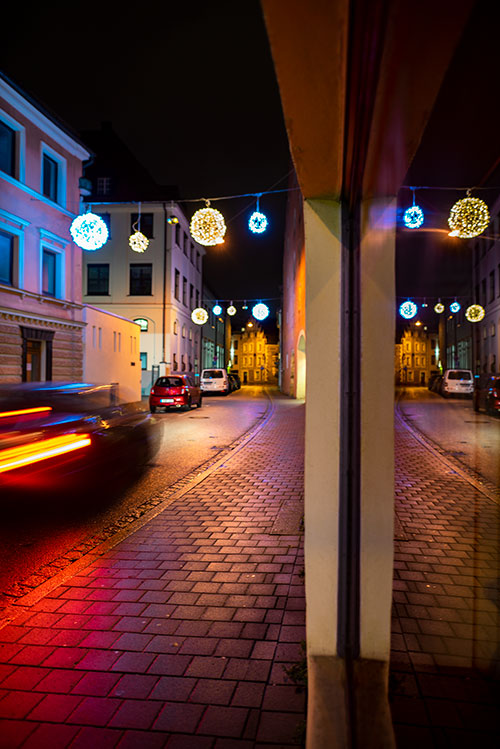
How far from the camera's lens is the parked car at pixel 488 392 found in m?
17.3

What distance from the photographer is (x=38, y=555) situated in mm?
4375

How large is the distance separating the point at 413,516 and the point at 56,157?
2142 cm

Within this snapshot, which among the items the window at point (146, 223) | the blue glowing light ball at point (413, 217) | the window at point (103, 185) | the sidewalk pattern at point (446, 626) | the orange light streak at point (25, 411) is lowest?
the sidewalk pattern at point (446, 626)

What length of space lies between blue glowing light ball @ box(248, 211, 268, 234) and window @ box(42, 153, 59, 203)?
491 inches

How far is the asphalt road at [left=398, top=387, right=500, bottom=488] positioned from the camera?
336 inches

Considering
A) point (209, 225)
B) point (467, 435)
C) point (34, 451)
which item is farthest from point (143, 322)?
point (34, 451)

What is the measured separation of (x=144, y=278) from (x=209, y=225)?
25117mm

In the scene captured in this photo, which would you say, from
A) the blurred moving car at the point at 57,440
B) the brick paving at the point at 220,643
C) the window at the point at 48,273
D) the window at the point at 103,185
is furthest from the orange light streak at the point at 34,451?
the window at the point at 103,185

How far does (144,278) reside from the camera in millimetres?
34469

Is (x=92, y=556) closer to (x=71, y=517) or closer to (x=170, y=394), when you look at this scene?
(x=71, y=517)

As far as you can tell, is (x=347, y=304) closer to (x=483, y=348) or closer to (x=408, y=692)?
(x=408, y=692)

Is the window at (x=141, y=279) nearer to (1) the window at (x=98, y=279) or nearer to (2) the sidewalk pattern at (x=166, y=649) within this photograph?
(1) the window at (x=98, y=279)

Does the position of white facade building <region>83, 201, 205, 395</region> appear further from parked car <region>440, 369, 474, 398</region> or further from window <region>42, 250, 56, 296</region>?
parked car <region>440, 369, 474, 398</region>

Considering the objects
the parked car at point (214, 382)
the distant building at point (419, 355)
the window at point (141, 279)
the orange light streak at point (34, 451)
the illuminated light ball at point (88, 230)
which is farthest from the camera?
the distant building at point (419, 355)
